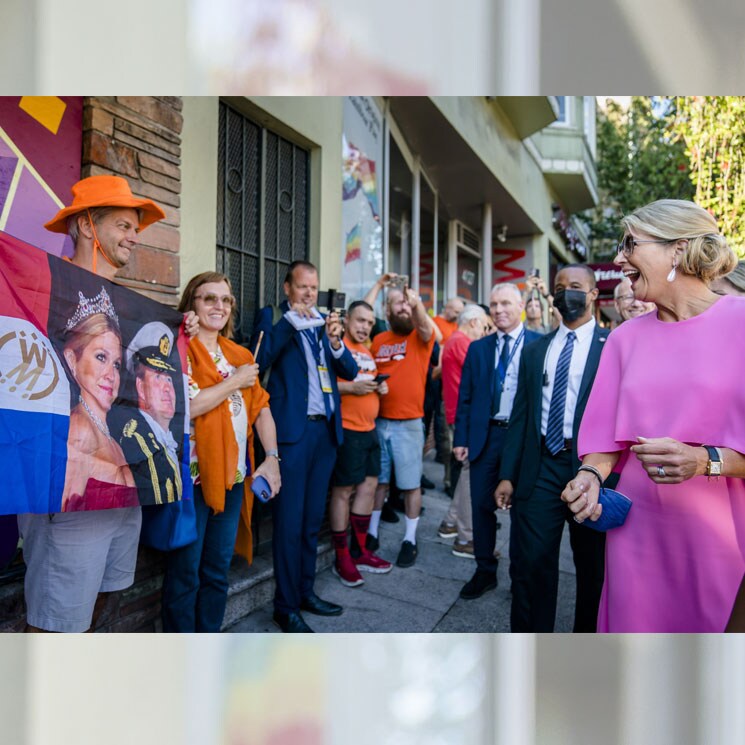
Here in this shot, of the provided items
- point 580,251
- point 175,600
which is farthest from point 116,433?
point 580,251

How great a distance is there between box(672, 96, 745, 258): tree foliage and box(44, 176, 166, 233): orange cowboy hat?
5838 millimetres

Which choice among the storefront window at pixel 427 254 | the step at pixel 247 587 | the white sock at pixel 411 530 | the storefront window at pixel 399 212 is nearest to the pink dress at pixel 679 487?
the step at pixel 247 587

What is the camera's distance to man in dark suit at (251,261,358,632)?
354cm

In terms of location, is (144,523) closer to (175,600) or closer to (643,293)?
(175,600)

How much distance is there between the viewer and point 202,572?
3.06 metres

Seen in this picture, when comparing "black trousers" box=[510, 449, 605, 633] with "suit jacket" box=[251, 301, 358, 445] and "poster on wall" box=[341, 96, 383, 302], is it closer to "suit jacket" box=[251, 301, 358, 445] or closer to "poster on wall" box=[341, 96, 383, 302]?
"suit jacket" box=[251, 301, 358, 445]

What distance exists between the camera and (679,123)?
24.3 feet

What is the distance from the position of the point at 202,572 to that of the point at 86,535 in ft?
3.05

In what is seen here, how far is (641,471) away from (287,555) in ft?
7.09

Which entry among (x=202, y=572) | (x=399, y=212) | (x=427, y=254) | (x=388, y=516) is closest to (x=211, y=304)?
(x=202, y=572)

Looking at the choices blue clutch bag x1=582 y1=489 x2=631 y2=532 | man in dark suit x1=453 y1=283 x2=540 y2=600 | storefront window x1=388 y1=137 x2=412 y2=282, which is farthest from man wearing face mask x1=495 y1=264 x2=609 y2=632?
storefront window x1=388 y1=137 x2=412 y2=282

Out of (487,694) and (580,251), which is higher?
(580,251)

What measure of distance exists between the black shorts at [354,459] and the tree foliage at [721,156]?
4.40 metres

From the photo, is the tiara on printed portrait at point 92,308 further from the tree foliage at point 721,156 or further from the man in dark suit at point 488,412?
the tree foliage at point 721,156
